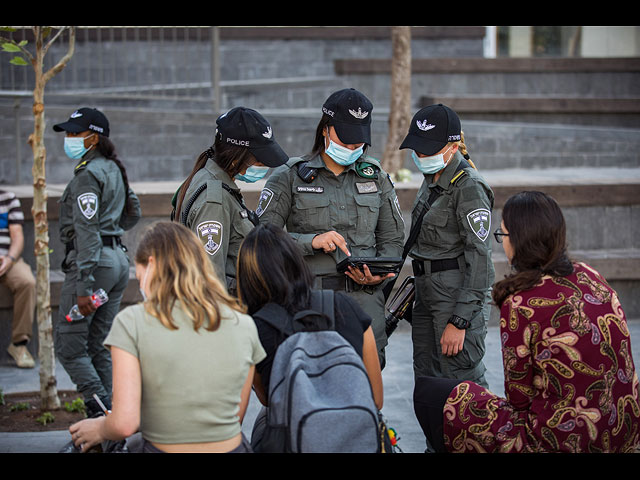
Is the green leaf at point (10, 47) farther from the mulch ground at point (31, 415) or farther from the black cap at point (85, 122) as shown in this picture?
the mulch ground at point (31, 415)

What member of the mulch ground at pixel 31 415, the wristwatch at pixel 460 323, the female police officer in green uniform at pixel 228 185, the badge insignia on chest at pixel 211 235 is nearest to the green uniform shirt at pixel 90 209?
the mulch ground at pixel 31 415

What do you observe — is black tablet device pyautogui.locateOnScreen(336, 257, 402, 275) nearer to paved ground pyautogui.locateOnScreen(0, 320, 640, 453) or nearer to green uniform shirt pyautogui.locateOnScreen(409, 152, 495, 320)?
green uniform shirt pyautogui.locateOnScreen(409, 152, 495, 320)

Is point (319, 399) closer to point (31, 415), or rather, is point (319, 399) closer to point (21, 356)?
point (31, 415)

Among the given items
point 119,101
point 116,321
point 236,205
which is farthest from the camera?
point 119,101

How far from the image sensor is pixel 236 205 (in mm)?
3945

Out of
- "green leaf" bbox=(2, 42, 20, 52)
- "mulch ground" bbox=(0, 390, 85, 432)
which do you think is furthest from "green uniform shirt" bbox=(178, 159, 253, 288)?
"mulch ground" bbox=(0, 390, 85, 432)

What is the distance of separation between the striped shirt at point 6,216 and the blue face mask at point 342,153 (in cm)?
305

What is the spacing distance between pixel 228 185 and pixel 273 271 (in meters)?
0.96

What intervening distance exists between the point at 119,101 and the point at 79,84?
1.31 m

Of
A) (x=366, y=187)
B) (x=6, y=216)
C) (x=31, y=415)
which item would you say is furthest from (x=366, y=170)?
(x=6, y=216)

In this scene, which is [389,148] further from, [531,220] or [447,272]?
[531,220]

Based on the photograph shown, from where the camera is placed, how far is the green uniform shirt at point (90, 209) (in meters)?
4.95

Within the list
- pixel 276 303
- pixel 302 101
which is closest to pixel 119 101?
pixel 302 101

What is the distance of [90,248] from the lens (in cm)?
495
